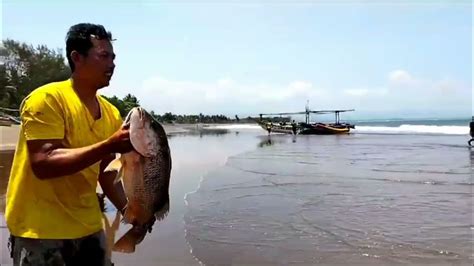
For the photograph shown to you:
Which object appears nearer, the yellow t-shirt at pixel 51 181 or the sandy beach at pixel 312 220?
the yellow t-shirt at pixel 51 181

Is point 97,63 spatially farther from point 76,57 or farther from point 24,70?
point 24,70

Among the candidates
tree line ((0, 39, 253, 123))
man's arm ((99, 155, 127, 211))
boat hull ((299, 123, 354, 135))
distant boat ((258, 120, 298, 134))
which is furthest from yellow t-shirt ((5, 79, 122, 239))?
distant boat ((258, 120, 298, 134))

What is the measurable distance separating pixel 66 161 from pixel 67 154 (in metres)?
0.03

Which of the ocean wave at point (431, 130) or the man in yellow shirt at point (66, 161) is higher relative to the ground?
the man in yellow shirt at point (66, 161)

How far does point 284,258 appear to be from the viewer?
7.26 metres

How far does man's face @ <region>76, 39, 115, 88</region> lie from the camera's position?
2684mm

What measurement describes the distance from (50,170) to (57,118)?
10.1 inches

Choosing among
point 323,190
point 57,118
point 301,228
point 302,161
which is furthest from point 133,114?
point 302,161

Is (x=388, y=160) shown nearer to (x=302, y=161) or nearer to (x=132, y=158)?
(x=302, y=161)

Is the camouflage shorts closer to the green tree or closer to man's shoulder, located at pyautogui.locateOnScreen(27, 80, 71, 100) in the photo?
man's shoulder, located at pyautogui.locateOnScreen(27, 80, 71, 100)

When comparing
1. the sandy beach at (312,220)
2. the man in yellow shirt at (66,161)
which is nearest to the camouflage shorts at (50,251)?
the man in yellow shirt at (66,161)

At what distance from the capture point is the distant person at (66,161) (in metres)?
2.39

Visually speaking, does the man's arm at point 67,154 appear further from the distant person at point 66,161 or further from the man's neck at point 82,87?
the man's neck at point 82,87

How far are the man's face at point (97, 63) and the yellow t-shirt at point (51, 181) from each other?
0.41ft
